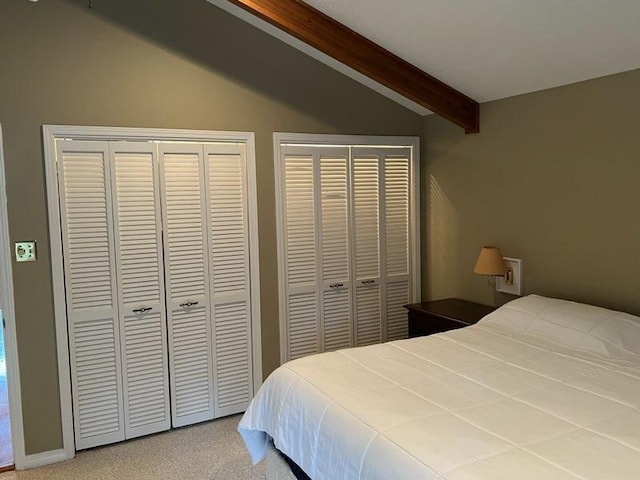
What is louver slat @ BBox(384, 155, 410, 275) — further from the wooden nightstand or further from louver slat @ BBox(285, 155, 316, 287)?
louver slat @ BBox(285, 155, 316, 287)

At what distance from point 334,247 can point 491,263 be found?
1.17 meters

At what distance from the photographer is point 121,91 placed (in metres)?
3.17

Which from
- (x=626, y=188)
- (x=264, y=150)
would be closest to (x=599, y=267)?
(x=626, y=188)

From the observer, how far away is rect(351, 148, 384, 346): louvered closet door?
3996mm

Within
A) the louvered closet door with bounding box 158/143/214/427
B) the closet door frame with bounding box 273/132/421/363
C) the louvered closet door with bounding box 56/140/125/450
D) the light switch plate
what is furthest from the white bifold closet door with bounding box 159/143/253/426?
the light switch plate

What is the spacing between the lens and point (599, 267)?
2.95m

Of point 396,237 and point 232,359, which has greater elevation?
point 396,237

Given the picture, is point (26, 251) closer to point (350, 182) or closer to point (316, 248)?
point (316, 248)

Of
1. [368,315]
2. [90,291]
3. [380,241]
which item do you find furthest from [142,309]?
[380,241]

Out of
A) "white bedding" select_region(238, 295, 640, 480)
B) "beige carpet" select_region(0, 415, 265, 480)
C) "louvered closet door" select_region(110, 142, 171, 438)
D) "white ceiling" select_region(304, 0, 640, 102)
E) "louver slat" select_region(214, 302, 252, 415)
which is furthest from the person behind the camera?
"louver slat" select_region(214, 302, 252, 415)

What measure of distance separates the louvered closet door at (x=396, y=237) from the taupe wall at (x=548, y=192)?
22 centimetres

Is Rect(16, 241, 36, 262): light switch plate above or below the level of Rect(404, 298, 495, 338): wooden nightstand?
above

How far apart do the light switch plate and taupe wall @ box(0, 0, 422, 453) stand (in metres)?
0.04

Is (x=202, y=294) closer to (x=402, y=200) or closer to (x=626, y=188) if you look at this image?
(x=402, y=200)
